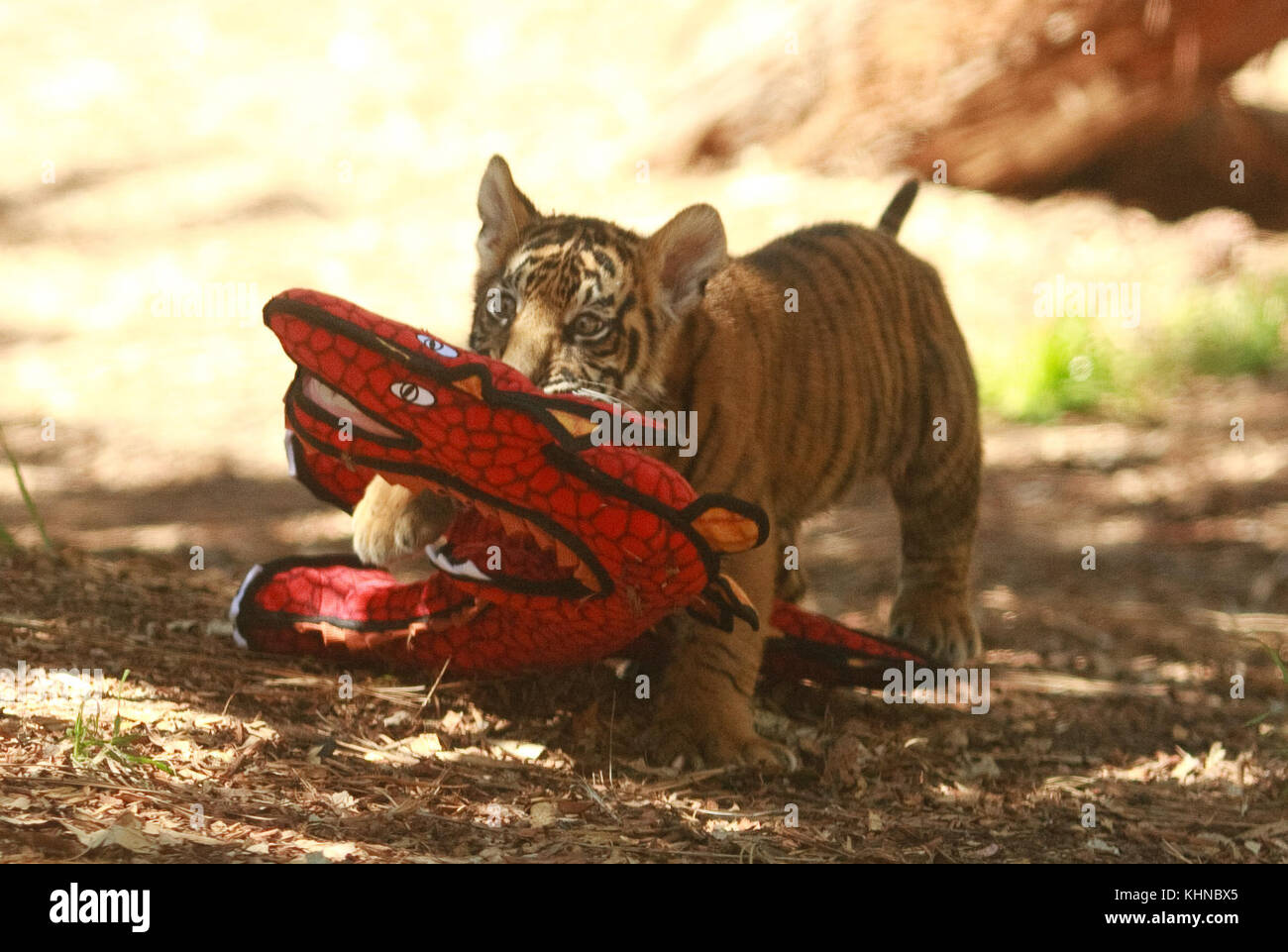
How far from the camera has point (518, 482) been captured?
284 centimetres

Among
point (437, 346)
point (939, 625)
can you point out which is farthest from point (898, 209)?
point (437, 346)

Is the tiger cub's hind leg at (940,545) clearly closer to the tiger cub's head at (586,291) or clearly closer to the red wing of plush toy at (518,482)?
the tiger cub's head at (586,291)

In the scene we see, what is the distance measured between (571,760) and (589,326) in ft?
3.35

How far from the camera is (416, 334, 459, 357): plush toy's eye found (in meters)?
2.84

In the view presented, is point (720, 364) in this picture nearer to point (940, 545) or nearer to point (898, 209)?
point (940, 545)

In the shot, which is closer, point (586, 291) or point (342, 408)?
point (342, 408)

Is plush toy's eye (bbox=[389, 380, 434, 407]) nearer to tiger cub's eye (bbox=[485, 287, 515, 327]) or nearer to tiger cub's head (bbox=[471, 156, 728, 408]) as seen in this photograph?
tiger cub's head (bbox=[471, 156, 728, 408])

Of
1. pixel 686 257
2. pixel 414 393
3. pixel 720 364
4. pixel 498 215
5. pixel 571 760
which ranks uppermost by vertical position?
pixel 498 215

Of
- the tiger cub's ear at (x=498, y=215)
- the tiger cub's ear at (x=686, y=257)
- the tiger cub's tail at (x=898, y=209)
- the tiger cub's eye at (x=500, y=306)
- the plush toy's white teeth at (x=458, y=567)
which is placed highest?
the tiger cub's tail at (x=898, y=209)

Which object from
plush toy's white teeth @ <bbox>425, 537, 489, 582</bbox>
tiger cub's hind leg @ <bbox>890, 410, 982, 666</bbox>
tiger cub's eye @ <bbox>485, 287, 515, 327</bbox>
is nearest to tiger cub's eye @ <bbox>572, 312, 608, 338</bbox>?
tiger cub's eye @ <bbox>485, 287, 515, 327</bbox>

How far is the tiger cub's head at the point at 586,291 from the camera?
3.42 meters

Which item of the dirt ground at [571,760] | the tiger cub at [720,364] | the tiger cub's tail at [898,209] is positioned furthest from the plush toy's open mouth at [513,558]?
the tiger cub's tail at [898,209]
